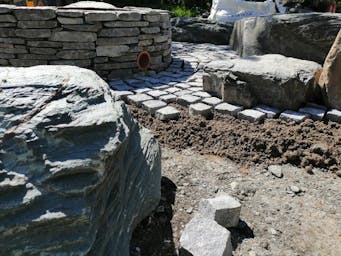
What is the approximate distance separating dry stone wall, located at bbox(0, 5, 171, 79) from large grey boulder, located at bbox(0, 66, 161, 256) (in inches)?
132

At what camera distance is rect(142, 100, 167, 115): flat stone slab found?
405 cm

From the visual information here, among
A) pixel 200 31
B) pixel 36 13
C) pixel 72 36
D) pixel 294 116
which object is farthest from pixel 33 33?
pixel 200 31

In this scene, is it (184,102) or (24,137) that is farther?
(184,102)

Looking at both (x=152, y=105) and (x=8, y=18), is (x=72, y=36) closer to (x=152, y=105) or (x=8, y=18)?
(x=8, y=18)

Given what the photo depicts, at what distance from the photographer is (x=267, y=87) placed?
4066 millimetres

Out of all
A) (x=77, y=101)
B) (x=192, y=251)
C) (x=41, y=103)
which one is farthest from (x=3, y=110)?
(x=192, y=251)

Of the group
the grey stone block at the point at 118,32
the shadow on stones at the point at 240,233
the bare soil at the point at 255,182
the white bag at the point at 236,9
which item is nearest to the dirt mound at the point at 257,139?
the bare soil at the point at 255,182

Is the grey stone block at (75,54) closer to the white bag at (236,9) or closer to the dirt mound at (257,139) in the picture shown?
the dirt mound at (257,139)

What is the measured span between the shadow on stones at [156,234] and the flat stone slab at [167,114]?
1407 millimetres

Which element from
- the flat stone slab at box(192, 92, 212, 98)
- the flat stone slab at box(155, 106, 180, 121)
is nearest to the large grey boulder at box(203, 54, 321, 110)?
the flat stone slab at box(192, 92, 212, 98)

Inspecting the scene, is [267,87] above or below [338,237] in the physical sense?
above

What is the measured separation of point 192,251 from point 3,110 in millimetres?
1235

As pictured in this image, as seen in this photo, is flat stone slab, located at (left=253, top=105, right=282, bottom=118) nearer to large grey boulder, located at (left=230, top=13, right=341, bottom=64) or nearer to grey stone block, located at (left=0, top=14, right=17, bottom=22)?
large grey boulder, located at (left=230, top=13, right=341, bottom=64)

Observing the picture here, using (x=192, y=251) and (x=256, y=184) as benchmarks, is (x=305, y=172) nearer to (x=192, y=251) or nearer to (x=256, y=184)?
(x=256, y=184)
